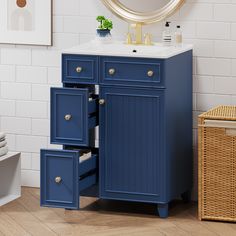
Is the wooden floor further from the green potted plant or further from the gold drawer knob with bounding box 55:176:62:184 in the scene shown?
the green potted plant

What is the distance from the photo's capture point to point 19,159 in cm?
544

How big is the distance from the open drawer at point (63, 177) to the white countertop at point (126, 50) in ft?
1.92

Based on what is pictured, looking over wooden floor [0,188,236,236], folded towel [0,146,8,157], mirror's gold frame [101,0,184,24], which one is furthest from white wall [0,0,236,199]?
wooden floor [0,188,236,236]

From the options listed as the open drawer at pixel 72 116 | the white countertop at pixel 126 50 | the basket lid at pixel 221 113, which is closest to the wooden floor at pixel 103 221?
the open drawer at pixel 72 116

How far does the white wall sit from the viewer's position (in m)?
5.20

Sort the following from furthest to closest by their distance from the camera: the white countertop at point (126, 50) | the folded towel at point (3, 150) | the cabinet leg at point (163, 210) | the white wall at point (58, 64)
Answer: the folded towel at point (3, 150), the white wall at point (58, 64), the cabinet leg at point (163, 210), the white countertop at point (126, 50)

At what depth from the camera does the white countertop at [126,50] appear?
190 inches

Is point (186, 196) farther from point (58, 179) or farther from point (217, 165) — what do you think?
point (58, 179)

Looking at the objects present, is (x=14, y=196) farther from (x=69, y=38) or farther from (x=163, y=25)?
(x=163, y=25)

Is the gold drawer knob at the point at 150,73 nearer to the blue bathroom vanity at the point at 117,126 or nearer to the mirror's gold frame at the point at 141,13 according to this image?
the blue bathroom vanity at the point at 117,126

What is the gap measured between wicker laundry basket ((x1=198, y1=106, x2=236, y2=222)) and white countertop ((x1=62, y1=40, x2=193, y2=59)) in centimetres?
43

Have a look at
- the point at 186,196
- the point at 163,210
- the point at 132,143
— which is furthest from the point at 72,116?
the point at 186,196

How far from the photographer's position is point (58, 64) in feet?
18.2

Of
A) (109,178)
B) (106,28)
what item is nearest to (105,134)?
(109,178)
